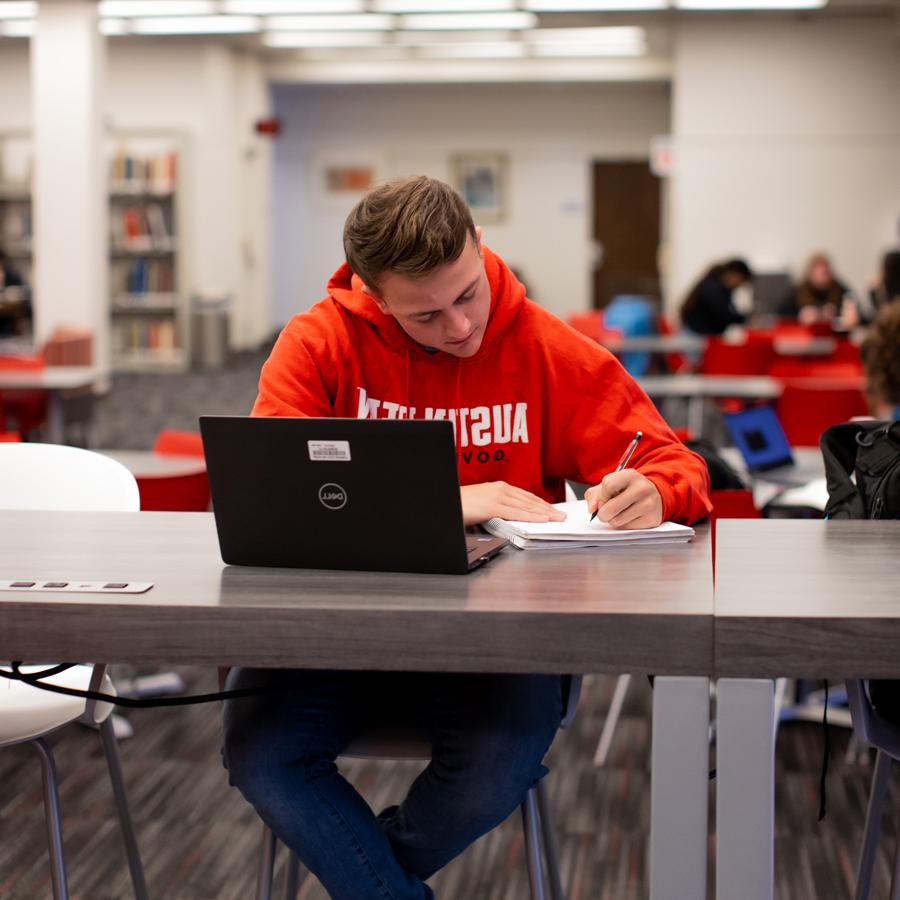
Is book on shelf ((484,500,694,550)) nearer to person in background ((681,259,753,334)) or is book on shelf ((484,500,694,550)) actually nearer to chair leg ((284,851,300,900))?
chair leg ((284,851,300,900))

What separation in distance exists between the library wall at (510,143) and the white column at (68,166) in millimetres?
6123

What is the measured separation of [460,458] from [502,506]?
30 cm

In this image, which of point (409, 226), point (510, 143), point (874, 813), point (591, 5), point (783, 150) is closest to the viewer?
point (409, 226)

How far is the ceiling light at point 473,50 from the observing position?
13742mm

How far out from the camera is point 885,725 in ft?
5.82

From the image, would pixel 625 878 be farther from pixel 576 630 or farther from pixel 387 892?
pixel 576 630

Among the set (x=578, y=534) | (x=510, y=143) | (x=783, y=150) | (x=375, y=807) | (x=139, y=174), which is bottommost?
(x=375, y=807)

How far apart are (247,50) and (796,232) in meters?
6.15

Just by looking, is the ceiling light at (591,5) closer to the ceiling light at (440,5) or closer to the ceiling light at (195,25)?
the ceiling light at (440,5)

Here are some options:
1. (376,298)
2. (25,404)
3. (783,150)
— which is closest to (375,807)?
(376,298)

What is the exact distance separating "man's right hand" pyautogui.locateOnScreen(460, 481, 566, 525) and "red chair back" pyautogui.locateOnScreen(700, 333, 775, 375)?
232 inches

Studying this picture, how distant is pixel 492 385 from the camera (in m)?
2.03

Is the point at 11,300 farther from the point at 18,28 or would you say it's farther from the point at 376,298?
the point at 376,298

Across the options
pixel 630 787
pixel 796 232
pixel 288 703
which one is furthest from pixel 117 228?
pixel 288 703
